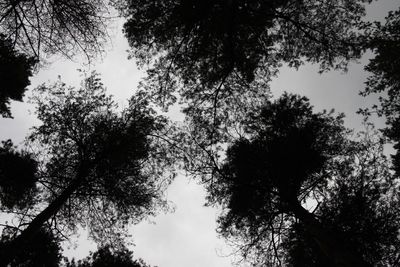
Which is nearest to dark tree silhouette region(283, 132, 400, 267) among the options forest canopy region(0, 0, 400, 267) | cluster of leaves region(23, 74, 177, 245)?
forest canopy region(0, 0, 400, 267)

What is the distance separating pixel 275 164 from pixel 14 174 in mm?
9767

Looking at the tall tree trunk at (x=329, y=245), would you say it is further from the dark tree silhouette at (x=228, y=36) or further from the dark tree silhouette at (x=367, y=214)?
the dark tree silhouette at (x=228, y=36)

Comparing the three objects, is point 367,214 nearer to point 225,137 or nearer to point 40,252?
point 225,137

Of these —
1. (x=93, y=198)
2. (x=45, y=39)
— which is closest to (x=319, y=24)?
(x=45, y=39)

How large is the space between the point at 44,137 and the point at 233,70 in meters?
8.57

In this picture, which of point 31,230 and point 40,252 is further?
point 40,252

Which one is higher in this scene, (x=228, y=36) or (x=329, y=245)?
(x=228, y=36)

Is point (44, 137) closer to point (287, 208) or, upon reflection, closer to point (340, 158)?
point (287, 208)

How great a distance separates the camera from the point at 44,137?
1188cm

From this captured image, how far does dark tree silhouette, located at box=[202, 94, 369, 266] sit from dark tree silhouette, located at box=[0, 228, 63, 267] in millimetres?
7954

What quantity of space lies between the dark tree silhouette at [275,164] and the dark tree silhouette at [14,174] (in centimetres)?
690

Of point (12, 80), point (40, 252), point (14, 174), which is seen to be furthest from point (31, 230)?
point (12, 80)

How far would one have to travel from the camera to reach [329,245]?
6980 mm

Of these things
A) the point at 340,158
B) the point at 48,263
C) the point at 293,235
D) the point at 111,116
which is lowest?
the point at 48,263
